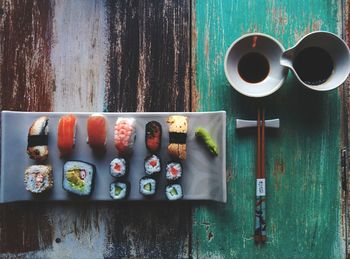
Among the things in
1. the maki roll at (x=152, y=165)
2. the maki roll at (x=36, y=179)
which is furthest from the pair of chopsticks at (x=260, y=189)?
the maki roll at (x=36, y=179)

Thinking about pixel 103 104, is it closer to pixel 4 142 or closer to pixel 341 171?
pixel 4 142

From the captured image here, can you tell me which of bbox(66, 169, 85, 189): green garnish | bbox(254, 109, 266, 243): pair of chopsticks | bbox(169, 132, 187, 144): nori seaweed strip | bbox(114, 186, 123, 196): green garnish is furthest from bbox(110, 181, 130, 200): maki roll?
bbox(254, 109, 266, 243): pair of chopsticks

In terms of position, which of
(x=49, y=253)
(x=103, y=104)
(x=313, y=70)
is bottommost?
(x=49, y=253)

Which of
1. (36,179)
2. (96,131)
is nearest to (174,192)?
(96,131)

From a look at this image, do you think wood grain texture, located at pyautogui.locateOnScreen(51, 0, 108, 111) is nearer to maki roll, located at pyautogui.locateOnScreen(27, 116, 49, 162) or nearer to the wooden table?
the wooden table

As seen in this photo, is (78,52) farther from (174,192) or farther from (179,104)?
(174,192)

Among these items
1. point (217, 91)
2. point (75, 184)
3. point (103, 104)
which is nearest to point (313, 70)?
point (217, 91)
